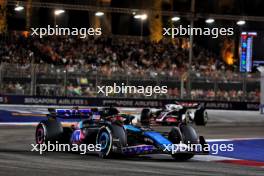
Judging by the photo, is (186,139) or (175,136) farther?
(175,136)

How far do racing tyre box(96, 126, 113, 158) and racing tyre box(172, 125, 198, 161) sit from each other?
4.18ft

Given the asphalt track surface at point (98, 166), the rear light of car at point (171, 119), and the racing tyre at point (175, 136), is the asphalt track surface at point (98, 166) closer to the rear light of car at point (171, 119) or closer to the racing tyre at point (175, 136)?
the racing tyre at point (175, 136)

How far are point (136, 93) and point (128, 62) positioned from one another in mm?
3960

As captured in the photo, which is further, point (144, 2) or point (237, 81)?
point (144, 2)

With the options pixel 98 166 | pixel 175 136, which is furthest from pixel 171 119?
pixel 98 166

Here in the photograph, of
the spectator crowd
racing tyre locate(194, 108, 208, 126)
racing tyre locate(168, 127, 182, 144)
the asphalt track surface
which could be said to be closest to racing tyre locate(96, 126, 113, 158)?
the asphalt track surface

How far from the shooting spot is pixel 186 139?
41.7ft

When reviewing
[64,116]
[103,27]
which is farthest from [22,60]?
[64,116]

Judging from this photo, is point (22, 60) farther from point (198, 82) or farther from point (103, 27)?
point (103, 27)

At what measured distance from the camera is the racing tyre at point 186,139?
41.7 ft

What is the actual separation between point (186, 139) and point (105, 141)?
4.96ft

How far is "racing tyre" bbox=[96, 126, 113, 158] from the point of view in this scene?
12432mm

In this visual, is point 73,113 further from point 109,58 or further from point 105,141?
point 109,58

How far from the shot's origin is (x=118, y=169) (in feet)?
34.1
